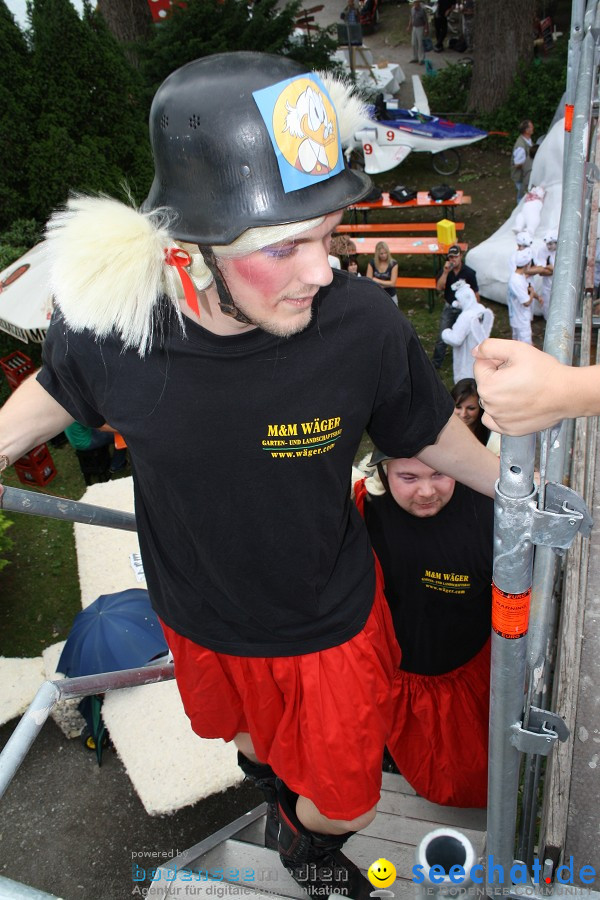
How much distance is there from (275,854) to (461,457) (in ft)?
5.83

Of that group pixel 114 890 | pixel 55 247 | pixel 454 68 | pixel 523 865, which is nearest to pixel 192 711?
pixel 523 865

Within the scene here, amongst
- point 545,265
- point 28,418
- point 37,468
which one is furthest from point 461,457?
point 545,265

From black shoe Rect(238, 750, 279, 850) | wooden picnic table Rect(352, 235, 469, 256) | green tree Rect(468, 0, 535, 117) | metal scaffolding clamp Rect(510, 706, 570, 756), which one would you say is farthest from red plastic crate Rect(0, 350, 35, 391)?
green tree Rect(468, 0, 535, 117)

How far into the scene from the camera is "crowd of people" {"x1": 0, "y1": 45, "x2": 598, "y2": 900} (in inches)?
68.7

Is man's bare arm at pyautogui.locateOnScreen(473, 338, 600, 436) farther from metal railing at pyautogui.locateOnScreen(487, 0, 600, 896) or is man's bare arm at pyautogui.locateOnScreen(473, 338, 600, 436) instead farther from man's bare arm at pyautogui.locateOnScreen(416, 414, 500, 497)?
man's bare arm at pyautogui.locateOnScreen(416, 414, 500, 497)

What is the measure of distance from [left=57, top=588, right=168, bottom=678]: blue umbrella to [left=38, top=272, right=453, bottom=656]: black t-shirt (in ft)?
Result: 9.37

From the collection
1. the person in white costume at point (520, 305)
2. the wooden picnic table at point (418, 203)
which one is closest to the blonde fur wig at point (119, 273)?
the person in white costume at point (520, 305)

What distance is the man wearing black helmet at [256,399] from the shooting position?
1.74 meters

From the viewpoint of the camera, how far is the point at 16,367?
8.41 m

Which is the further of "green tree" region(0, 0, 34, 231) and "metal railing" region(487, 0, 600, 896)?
"green tree" region(0, 0, 34, 231)

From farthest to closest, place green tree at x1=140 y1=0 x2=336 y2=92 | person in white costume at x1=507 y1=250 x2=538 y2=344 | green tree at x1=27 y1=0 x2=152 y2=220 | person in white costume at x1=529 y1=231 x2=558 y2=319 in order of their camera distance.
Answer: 1. green tree at x1=140 y1=0 x2=336 y2=92
2. person in white costume at x1=529 y1=231 x2=558 y2=319
3. green tree at x1=27 y1=0 x2=152 y2=220
4. person in white costume at x1=507 y1=250 x2=538 y2=344

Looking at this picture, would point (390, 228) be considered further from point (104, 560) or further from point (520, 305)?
point (104, 560)

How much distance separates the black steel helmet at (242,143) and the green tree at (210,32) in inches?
404

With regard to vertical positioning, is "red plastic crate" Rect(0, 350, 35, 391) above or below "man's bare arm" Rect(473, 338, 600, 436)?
below
